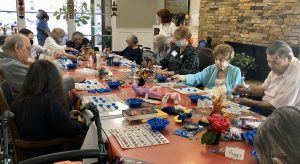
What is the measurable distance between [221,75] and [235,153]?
1648 mm

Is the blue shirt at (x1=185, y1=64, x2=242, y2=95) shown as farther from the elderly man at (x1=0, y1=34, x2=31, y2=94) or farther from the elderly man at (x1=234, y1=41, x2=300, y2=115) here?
the elderly man at (x1=0, y1=34, x2=31, y2=94)

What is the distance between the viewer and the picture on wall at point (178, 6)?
6707mm

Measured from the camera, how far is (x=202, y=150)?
1.38 meters

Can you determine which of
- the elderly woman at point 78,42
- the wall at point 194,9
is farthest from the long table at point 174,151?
the wall at point 194,9

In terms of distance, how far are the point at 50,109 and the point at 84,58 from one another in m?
2.67

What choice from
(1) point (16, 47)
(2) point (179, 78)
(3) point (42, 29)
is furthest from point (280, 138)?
(3) point (42, 29)

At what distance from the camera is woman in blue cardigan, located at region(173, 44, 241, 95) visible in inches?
108

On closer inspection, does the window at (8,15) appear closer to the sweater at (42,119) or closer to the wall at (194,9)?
the wall at (194,9)

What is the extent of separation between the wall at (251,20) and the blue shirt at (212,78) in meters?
1.82

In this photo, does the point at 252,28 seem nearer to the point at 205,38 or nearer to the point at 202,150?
the point at 205,38

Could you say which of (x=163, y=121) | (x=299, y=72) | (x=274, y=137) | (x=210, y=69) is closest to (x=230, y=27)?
(x=210, y=69)

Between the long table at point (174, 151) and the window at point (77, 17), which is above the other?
the window at point (77, 17)

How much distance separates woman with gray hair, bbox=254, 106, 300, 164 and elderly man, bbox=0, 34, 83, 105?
6.14 ft

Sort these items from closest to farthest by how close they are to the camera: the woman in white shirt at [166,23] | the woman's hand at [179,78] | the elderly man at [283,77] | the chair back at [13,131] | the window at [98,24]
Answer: the chair back at [13,131]
the elderly man at [283,77]
the woman's hand at [179,78]
the woman in white shirt at [166,23]
the window at [98,24]
